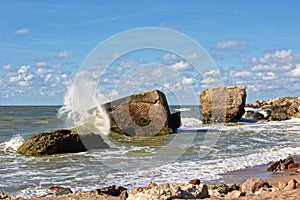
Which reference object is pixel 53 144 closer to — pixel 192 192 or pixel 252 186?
pixel 252 186

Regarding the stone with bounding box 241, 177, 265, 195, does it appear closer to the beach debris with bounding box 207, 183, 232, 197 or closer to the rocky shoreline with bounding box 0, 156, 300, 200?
the rocky shoreline with bounding box 0, 156, 300, 200

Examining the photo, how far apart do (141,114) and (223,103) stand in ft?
32.4

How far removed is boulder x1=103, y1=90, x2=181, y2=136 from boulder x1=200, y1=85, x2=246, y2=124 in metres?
7.57

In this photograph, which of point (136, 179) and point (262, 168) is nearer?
point (136, 179)

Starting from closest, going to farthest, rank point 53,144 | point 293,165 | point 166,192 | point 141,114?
point 166,192
point 293,165
point 53,144
point 141,114

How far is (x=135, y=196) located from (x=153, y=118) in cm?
1394

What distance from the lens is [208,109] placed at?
2731 centimetres

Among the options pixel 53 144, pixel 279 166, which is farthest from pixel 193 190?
pixel 53 144

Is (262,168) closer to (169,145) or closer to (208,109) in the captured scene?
(169,145)

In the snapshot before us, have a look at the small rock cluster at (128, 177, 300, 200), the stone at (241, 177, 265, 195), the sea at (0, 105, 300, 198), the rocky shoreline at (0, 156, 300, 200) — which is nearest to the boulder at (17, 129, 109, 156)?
the sea at (0, 105, 300, 198)

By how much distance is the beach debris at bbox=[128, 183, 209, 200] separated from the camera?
526 cm

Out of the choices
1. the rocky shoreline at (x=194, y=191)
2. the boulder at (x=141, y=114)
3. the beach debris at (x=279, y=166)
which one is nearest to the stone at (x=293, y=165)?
the beach debris at (x=279, y=166)

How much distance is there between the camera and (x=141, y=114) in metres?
18.9

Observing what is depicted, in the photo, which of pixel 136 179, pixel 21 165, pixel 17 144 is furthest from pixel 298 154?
pixel 17 144
